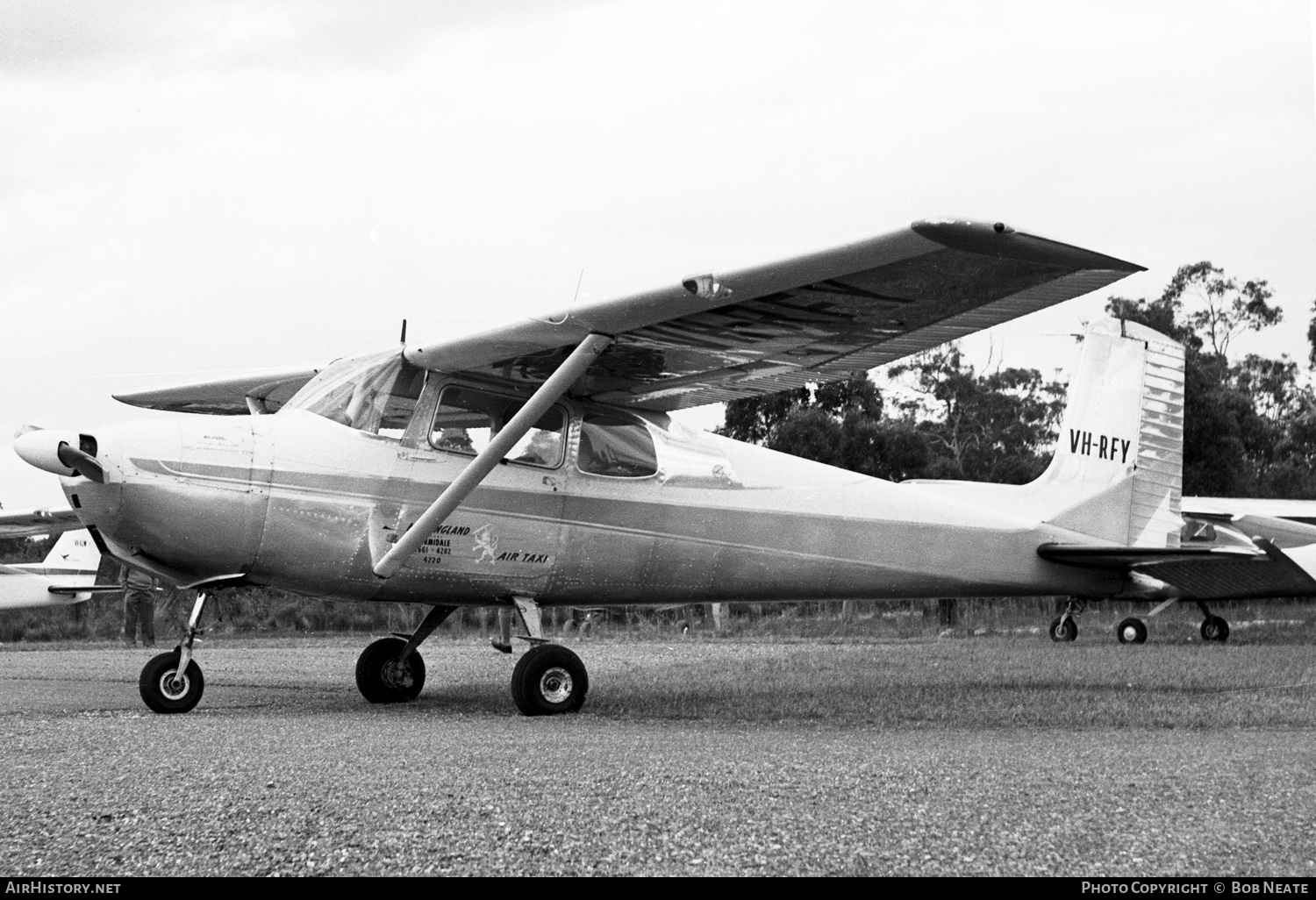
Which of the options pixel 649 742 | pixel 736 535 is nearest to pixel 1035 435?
pixel 736 535

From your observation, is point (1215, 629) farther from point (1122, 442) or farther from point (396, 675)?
point (396, 675)

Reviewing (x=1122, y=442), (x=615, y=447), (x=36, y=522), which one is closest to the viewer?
(x=615, y=447)

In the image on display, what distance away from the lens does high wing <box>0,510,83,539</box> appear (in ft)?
44.7

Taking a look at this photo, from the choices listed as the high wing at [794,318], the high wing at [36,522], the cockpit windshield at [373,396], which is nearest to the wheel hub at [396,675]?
the cockpit windshield at [373,396]

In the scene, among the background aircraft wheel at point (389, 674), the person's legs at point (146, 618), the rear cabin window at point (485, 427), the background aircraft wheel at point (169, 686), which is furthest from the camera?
the person's legs at point (146, 618)

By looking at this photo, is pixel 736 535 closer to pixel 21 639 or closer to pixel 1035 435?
pixel 21 639

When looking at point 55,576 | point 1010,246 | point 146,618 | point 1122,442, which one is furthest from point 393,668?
point 55,576

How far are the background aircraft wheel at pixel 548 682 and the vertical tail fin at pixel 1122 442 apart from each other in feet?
17.1

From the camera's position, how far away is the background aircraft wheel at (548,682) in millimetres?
9023

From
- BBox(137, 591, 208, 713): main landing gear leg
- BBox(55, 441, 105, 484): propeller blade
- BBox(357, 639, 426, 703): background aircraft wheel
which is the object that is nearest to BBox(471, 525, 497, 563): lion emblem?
BBox(357, 639, 426, 703): background aircraft wheel

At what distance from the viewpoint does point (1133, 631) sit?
21.7 metres

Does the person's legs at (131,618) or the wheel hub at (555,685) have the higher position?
the wheel hub at (555,685)

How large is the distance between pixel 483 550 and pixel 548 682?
3.44ft

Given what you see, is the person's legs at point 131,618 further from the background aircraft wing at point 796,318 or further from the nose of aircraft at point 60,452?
the background aircraft wing at point 796,318
